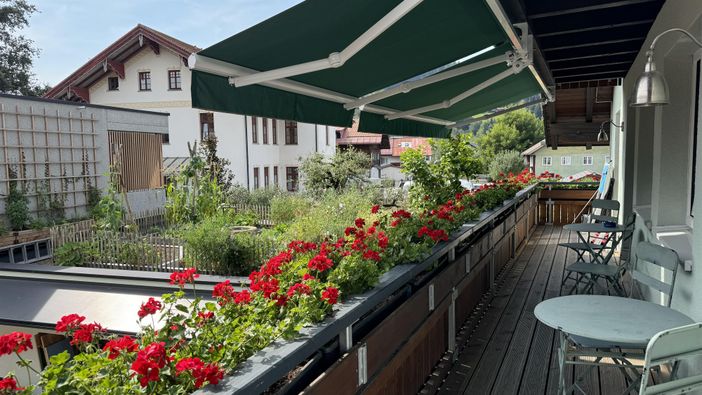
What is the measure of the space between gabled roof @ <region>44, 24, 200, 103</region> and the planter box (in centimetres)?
1895

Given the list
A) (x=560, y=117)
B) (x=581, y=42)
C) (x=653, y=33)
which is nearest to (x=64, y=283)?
(x=581, y=42)

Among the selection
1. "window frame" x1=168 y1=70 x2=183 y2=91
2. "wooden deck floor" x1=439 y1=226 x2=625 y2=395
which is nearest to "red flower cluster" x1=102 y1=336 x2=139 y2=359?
"wooden deck floor" x1=439 y1=226 x2=625 y2=395

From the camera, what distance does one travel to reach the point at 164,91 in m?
21.9

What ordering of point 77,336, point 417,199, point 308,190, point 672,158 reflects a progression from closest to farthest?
point 77,336, point 672,158, point 417,199, point 308,190

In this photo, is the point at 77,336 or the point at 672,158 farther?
the point at 672,158

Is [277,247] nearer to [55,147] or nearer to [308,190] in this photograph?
[55,147]

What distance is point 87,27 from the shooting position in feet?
163

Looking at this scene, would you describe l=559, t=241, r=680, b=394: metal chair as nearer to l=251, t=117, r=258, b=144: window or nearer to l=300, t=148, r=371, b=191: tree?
l=300, t=148, r=371, b=191: tree

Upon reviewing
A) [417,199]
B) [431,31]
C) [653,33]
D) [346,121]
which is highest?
[653,33]

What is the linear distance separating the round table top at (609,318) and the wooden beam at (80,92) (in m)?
24.5

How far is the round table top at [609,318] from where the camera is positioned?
2523mm

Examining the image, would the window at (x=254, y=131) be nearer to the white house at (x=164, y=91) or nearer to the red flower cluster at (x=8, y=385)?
the white house at (x=164, y=91)

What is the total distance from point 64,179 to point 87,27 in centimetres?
4574

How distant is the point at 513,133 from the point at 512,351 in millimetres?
48456
